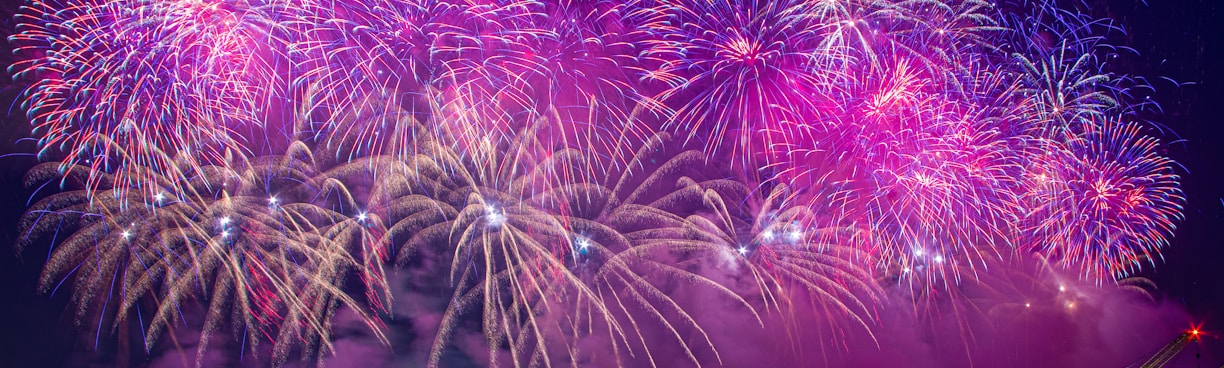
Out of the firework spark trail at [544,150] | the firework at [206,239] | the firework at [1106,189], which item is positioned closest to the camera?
the firework spark trail at [544,150]

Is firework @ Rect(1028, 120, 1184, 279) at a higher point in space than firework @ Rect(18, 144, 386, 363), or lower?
higher

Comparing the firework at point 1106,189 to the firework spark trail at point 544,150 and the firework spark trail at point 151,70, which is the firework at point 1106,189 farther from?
the firework spark trail at point 151,70

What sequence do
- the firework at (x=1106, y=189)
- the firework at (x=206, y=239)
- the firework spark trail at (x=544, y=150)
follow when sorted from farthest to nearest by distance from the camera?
the firework at (x=1106, y=189)
the firework at (x=206, y=239)
the firework spark trail at (x=544, y=150)

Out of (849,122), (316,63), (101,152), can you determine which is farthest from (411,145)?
(849,122)

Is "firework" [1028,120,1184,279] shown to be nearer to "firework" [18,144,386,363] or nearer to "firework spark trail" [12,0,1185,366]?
"firework spark trail" [12,0,1185,366]

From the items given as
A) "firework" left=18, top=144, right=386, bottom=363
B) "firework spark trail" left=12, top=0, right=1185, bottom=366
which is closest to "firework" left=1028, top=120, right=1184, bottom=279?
"firework spark trail" left=12, top=0, right=1185, bottom=366

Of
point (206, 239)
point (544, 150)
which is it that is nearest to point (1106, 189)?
point (544, 150)

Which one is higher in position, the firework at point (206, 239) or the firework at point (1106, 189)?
the firework at point (1106, 189)

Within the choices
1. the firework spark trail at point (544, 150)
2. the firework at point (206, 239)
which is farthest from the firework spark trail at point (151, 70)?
the firework at point (206, 239)
